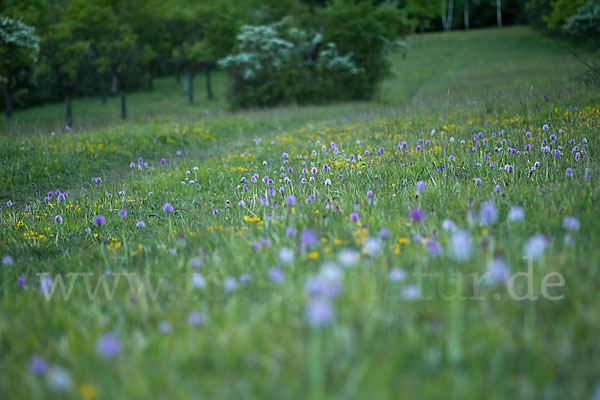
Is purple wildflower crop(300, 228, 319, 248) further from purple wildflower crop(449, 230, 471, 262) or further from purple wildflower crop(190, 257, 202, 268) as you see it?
purple wildflower crop(449, 230, 471, 262)

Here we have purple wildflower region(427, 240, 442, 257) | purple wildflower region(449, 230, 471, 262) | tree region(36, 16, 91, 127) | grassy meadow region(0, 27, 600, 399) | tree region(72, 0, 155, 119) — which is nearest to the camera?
grassy meadow region(0, 27, 600, 399)

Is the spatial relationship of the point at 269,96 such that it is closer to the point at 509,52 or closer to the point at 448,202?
the point at 448,202

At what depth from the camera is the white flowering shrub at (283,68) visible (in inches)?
790

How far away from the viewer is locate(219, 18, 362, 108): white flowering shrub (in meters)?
20.1

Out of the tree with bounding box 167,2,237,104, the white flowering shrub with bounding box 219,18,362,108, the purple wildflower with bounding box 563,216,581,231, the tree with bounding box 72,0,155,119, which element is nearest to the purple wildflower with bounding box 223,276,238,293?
the purple wildflower with bounding box 563,216,581,231

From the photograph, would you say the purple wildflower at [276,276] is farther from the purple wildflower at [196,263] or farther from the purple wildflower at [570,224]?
the purple wildflower at [570,224]

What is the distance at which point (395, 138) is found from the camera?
24.2 feet

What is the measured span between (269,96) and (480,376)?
20049mm

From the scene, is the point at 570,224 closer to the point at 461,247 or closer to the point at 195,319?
the point at 461,247

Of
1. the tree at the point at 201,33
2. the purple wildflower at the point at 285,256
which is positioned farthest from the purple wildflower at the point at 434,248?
→ the tree at the point at 201,33

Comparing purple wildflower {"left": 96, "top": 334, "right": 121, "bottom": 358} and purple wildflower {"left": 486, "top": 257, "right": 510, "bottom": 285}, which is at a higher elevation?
purple wildflower {"left": 486, "top": 257, "right": 510, "bottom": 285}

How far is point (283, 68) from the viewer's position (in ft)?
66.4

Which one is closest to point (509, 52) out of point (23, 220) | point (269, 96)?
point (269, 96)

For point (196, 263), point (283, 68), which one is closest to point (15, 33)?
point (283, 68)
